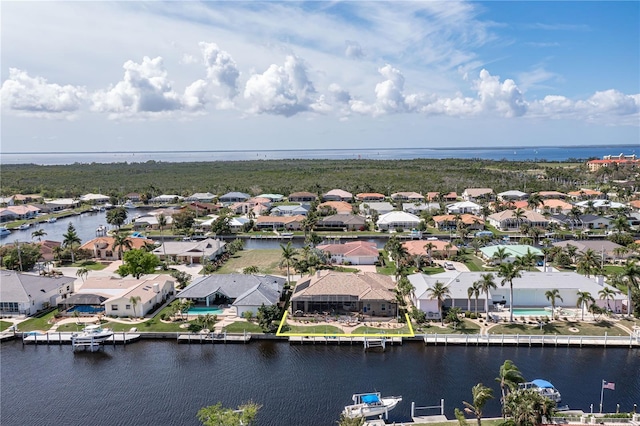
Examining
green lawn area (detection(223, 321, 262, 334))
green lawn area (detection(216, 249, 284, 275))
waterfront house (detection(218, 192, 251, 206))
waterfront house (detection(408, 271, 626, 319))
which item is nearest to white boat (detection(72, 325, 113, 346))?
green lawn area (detection(223, 321, 262, 334))

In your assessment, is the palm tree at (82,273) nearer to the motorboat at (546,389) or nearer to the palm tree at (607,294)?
the motorboat at (546,389)

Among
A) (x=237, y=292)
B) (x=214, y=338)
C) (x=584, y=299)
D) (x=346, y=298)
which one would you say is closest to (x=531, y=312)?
(x=584, y=299)

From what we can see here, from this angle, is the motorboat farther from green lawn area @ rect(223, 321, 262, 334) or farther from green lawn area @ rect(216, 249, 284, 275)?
green lawn area @ rect(216, 249, 284, 275)

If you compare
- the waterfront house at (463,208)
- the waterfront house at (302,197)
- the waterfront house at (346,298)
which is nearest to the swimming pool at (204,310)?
the waterfront house at (346,298)

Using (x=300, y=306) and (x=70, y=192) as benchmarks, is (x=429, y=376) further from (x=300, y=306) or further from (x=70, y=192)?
(x=70, y=192)

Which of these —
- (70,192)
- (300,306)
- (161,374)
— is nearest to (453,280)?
(300,306)
